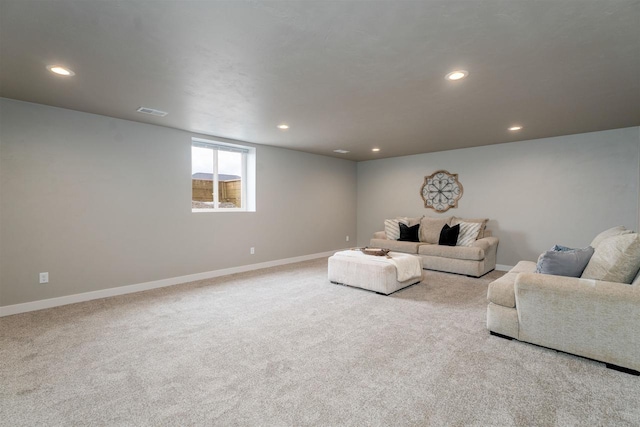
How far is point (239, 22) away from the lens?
1.89 m

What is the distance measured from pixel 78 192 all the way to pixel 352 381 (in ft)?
12.6

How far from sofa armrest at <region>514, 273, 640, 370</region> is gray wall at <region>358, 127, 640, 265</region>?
10.6ft

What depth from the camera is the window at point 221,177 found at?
495cm

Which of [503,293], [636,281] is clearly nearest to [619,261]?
[636,281]

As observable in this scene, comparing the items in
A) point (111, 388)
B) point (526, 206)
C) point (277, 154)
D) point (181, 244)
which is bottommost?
Answer: point (111, 388)

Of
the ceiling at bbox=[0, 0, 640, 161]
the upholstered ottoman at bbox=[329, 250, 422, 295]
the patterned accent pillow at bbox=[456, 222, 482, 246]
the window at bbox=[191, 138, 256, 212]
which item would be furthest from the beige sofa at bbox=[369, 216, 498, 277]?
the window at bbox=[191, 138, 256, 212]

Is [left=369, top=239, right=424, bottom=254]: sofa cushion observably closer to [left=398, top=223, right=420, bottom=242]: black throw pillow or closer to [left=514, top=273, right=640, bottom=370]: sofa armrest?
[left=398, top=223, right=420, bottom=242]: black throw pillow

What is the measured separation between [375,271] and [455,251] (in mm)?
1868

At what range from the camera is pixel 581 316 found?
228cm

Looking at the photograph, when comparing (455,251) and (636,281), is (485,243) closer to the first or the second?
(455,251)

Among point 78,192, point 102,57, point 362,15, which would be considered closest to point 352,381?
point 362,15

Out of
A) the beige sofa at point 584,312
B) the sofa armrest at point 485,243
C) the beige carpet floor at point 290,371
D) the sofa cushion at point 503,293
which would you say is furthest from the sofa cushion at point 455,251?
the beige sofa at point 584,312

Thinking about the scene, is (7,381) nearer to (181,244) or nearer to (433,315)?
(181,244)

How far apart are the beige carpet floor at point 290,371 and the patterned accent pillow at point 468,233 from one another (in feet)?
6.30
